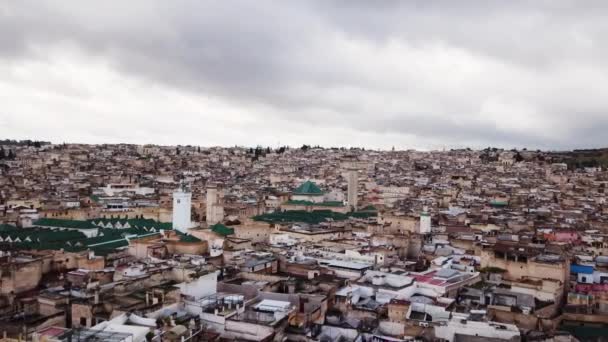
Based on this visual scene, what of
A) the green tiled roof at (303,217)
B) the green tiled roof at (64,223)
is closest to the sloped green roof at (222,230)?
the green tiled roof at (303,217)

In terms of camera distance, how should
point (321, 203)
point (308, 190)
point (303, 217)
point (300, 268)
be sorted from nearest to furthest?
point (300, 268), point (303, 217), point (321, 203), point (308, 190)

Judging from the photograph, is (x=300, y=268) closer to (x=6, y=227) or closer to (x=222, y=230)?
(x=222, y=230)

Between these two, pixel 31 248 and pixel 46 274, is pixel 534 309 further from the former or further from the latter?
pixel 31 248

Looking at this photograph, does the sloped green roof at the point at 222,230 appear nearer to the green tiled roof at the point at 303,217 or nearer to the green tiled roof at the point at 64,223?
the green tiled roof at the point at 303,217

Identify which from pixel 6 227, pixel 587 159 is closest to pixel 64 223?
pixel 6 227

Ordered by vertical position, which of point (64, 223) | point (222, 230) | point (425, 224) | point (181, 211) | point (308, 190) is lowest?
point (64, 223)

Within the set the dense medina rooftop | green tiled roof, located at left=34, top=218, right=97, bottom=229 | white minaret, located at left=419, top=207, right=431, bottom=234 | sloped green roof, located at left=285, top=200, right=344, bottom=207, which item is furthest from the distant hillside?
green tiled roof, located at left=34, top=218, right=97, bottom=229

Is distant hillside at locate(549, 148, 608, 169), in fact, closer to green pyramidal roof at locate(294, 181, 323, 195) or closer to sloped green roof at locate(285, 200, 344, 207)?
green pyramidal roof at locate(294, 181, 323, 195)

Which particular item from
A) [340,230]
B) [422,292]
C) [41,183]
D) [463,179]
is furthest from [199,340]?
[463,179]
